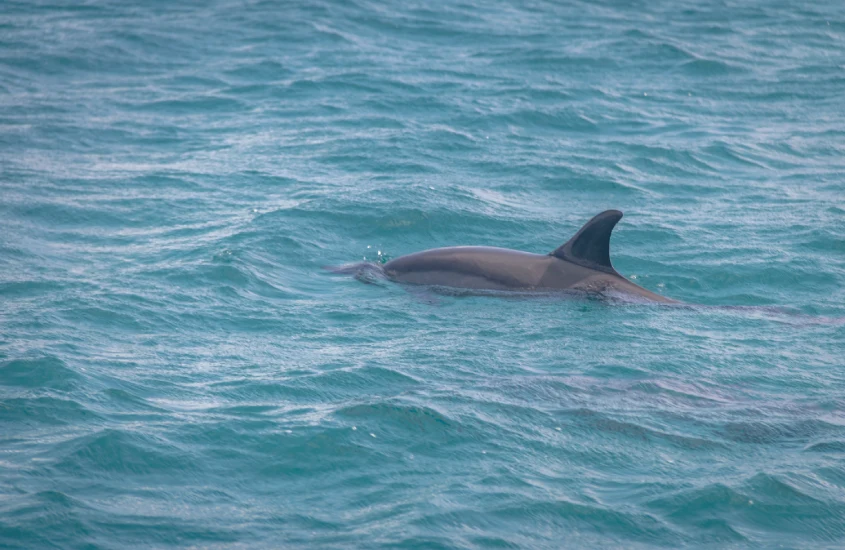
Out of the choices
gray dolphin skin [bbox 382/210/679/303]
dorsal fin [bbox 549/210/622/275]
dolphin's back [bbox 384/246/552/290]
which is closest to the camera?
dorsal fin [bbox 549/210/622/275]

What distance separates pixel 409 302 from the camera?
11641 millimetres

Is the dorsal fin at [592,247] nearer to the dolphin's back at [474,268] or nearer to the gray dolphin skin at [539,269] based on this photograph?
the gray dolphin skin at [539,269]

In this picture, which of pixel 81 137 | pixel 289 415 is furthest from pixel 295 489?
pixel 81 137

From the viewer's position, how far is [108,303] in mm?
11109

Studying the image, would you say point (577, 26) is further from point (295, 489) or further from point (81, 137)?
point (295, 489)

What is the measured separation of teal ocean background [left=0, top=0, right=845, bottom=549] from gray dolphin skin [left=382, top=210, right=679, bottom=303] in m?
0.43

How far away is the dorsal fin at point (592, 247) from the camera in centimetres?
1134

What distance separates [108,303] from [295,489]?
4900 mm

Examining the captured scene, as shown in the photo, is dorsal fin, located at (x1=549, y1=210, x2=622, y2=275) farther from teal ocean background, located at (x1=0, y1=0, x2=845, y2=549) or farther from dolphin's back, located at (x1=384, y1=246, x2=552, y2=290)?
teal ocean background, located at (x1=0, y1=0, x2=845, y2=549)

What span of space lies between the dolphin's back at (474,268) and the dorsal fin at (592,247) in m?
0.30

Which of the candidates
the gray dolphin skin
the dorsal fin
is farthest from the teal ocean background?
the dorsal fin

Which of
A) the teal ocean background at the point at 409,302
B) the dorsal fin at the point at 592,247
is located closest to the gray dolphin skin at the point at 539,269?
the dorsal fin at the point at 592,247

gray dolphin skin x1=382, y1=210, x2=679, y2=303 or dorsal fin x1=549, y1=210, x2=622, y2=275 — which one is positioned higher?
dorsal fin x1=549, y1=210, x2=622, y2=275

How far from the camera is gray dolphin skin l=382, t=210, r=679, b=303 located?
455 inches
